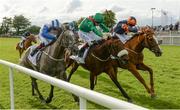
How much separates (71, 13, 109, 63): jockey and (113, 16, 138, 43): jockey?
56 centimetres

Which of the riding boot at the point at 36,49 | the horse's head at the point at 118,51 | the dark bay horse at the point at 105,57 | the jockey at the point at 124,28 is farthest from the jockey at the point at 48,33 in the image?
the jockey at the point at 124,28

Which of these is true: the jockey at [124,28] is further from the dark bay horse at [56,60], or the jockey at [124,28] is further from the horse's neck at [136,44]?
the dark bay horse at [56,60]

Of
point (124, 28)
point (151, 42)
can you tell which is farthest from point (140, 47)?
point (124, 28)

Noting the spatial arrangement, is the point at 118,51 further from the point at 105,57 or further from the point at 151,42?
the point at 151,42

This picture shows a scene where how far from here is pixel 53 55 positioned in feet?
22.1

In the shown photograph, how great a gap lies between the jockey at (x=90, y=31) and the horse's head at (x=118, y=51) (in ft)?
1.97

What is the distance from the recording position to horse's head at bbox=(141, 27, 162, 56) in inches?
295

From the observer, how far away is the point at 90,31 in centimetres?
Answer: 784

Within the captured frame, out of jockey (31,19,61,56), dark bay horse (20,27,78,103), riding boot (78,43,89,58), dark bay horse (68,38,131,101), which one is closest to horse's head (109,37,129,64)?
dark bay horse (68,38,131,101)

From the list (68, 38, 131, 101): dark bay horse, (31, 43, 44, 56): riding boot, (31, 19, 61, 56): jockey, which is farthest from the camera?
(31, 43, 44, 56): riding boot

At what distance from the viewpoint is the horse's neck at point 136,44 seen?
25.3ft

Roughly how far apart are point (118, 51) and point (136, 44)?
3.37 ft

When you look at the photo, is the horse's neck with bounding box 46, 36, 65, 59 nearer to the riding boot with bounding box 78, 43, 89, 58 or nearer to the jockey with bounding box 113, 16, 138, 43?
the riding boot with bounding box 78, 43, 89, 58

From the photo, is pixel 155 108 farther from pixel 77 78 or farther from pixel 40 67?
pixel 77 78
